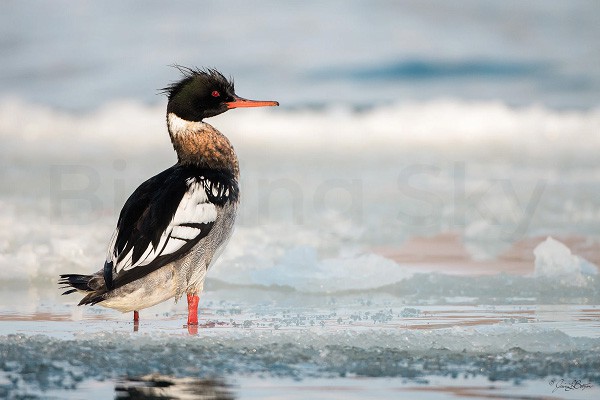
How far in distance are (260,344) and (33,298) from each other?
623 centimetres

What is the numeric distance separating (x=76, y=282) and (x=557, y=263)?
7342 mm

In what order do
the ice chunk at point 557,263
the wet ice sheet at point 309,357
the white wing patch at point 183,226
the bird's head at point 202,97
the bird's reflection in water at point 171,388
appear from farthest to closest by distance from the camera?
the ice chunk at point 557,263
the bird's head at point 202,97
the white wing patch at point 183,226
the wet ice sheet at point 309,357
the bird's reflection in water at point 171,388

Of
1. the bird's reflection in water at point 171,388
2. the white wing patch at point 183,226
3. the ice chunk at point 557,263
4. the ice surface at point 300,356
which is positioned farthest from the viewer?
the ice chunk at point 557,263

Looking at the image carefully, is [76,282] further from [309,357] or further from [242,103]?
[309,357]

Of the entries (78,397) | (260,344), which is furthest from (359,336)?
(78,397)

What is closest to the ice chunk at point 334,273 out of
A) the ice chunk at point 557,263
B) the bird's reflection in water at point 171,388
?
the ice chunk at point 557,263

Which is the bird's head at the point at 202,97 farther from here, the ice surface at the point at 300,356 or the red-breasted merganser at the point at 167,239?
the ice surface at the point at 300,356

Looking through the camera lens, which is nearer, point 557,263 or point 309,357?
point 309,357

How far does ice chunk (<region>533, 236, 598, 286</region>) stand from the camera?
483 inches

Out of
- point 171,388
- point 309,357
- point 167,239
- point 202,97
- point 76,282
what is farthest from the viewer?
point 202,97

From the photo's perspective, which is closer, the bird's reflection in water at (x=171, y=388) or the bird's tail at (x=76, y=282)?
the bird's reflection in water at (x=171, y=388)

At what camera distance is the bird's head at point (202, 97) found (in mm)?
9070

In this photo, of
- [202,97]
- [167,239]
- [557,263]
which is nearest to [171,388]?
[167,239]

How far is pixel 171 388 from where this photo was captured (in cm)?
513
